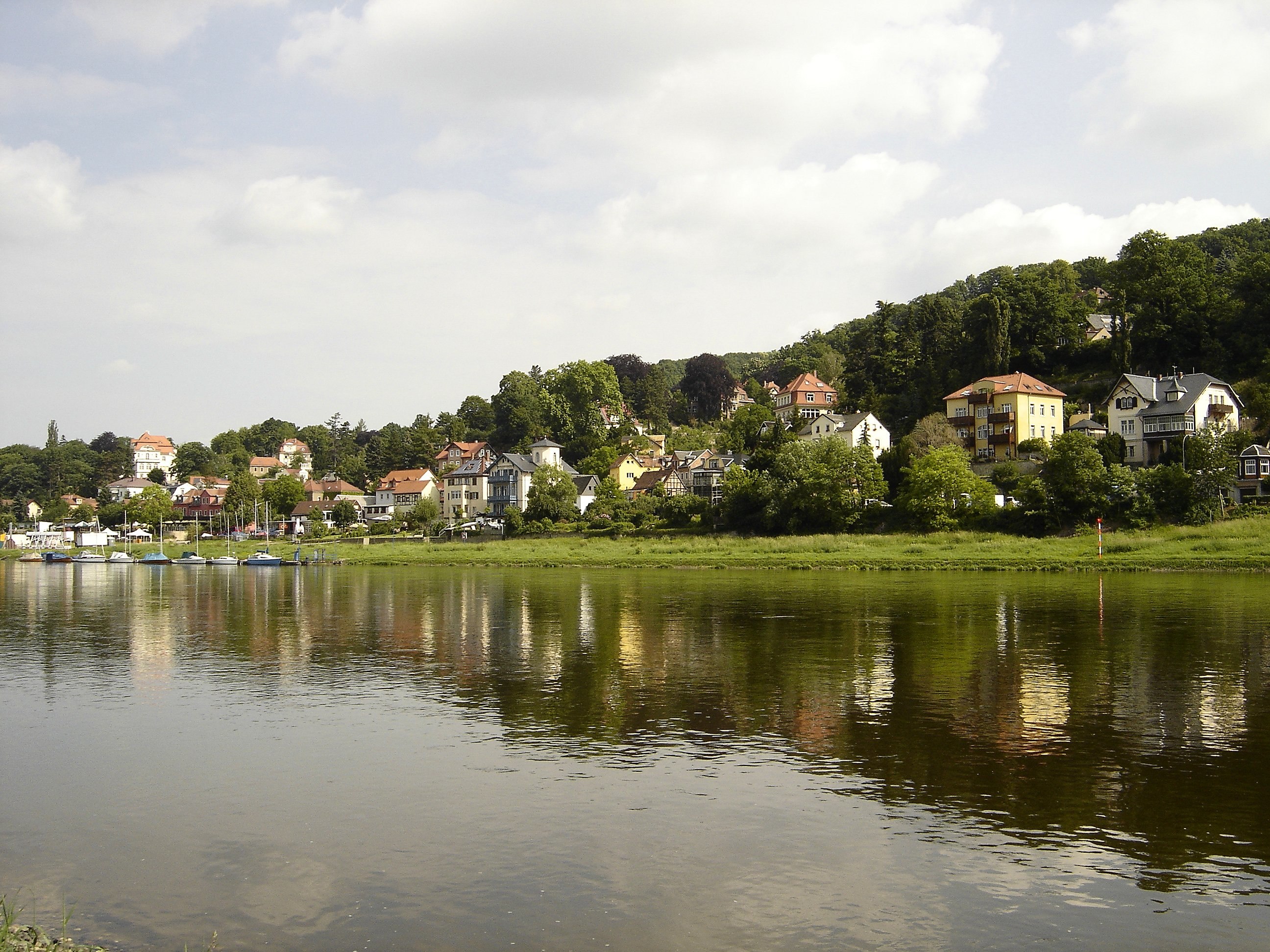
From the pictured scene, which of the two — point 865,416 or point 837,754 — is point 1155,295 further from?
point 837,754

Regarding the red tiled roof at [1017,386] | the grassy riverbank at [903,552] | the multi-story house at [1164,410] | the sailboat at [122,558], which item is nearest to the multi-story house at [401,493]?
the sailboat at [122,558]

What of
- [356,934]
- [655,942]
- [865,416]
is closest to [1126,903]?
[655,942]

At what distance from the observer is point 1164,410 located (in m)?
86.2

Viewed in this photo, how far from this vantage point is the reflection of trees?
1592 cm

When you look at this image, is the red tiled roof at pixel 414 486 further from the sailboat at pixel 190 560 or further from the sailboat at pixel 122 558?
the sailboat at pixel 190 560

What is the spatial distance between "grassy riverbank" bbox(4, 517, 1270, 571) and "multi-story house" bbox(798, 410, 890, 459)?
27.4m

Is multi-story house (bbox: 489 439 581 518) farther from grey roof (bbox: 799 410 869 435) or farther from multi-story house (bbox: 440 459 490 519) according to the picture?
grey roof (bbox: 799 410 869 435)

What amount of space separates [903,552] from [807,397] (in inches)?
2925

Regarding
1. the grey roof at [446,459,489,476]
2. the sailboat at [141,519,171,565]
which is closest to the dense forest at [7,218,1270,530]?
the grey roof at [446,459,489,476]

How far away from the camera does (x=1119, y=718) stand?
2039 centimetres

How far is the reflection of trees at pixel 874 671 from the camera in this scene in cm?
1592

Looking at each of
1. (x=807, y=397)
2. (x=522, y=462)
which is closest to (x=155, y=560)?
(x=522, y=462)

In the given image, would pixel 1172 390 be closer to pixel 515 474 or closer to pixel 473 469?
pixel 515 474

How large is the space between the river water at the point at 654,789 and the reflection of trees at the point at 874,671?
14cm
